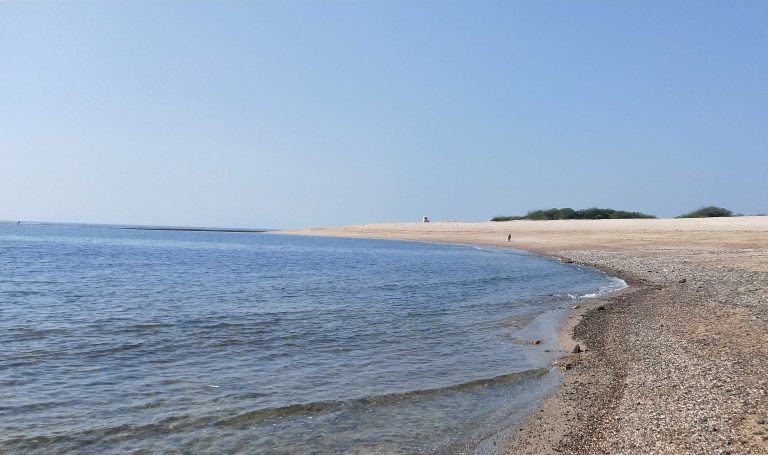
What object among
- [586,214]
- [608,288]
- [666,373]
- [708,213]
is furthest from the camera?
[586,214]

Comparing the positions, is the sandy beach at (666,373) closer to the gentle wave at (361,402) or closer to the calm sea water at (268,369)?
the calm sea water at (268,369)

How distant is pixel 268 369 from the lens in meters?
10.2

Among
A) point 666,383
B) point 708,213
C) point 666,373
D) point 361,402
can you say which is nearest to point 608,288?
point 666,373

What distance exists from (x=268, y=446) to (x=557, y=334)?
867cm

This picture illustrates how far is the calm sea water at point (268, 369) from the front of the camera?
709cm

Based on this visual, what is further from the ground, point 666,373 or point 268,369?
point 666,373

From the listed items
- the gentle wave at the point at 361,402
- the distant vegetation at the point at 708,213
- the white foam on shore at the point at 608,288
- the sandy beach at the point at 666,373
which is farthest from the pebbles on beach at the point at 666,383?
the distant vegetation at the point at 708,213

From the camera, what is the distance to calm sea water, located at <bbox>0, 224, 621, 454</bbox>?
23.3 feet

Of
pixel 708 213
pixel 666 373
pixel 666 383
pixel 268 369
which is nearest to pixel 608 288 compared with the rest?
pixel 666 373

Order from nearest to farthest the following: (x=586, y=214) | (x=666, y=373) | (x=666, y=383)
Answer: (x=666, y=383) → (x=666, y=373) → (x=586, y=214)

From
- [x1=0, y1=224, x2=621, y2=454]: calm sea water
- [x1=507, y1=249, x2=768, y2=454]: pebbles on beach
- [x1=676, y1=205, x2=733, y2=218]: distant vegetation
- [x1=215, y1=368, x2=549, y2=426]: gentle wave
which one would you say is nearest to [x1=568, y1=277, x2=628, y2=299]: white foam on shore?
[x1=0, y1=224, x2=621, y2=454]: calm sea water

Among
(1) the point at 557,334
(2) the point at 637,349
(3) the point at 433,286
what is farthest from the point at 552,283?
(2) the point at 637,349

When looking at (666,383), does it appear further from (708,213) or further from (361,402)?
(708,213)

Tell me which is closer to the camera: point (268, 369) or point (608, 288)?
point (268, 369)
